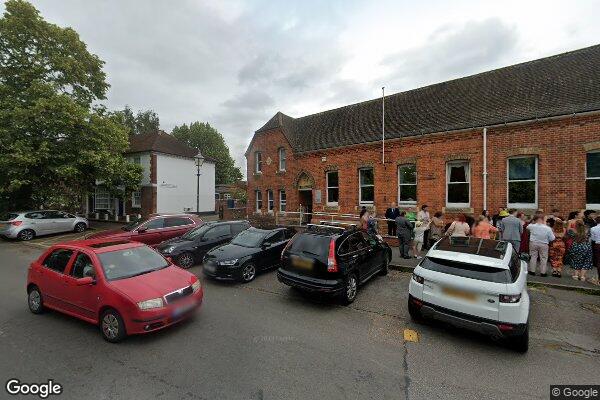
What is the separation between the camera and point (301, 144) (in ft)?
58.2

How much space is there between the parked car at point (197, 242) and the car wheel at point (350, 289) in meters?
5.45

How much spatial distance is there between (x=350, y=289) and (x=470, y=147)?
30.3ft

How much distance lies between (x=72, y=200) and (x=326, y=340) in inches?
819

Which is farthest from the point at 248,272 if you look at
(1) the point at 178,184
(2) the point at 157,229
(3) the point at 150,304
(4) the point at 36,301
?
(1) the point at 178,184

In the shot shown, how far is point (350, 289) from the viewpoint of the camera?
6090 millimetres

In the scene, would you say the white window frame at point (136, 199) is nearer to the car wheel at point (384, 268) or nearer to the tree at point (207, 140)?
the tree at point (207, 140)

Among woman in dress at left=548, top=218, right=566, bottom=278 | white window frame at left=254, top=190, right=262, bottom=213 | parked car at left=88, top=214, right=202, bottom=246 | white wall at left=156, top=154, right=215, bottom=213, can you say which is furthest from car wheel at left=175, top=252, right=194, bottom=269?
white wall at left=156, top=154, right=215, bottom=213

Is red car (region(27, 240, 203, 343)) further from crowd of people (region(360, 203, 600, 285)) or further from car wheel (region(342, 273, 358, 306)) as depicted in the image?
crowd of people (region(360, 203, 600, 285))

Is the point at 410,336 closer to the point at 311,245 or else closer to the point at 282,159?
the point at 311,245

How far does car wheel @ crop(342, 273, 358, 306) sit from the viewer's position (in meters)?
5.90

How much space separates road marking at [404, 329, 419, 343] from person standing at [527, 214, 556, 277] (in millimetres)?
5059

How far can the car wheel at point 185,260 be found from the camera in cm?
891

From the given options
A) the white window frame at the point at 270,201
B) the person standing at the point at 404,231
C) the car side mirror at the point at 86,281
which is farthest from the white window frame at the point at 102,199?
the person standing at the point at 404,231

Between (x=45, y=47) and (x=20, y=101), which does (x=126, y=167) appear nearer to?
(x=20, y=101)
